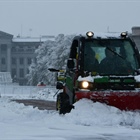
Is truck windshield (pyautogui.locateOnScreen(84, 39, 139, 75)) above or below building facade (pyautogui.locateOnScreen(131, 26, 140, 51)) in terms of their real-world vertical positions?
below

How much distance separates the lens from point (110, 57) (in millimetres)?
11930

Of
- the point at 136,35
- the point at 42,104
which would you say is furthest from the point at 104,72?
the point at 136,35

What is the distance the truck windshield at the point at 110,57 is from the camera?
11711 millimetres

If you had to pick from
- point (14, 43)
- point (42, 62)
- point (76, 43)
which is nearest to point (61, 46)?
point (42, 62)

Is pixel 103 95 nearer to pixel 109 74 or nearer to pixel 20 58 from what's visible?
pixel 109 74

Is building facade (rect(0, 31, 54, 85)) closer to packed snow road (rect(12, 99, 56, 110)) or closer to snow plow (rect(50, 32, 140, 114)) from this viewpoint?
packed snow road (rect(12, 99, 56, 110))

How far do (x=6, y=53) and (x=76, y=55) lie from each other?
4433 inches

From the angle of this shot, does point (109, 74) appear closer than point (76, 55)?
Yes

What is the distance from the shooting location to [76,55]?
1245 centimetres

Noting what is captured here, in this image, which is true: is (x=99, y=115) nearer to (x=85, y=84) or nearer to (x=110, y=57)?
(x=85, y=84)

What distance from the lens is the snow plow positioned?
11.1 m

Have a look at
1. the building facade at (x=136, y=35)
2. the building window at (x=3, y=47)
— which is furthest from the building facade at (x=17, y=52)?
the building facade at (x=136, y=35)

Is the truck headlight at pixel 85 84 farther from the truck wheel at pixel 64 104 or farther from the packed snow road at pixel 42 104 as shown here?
the packed snow road at pixel 42 104

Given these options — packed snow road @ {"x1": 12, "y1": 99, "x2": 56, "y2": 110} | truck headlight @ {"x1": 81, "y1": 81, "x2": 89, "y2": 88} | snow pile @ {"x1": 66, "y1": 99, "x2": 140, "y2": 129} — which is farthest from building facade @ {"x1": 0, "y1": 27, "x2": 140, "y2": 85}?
snow pile @ {"x1": 66, "y1": 99, "x2": 140, "y2": 129}
